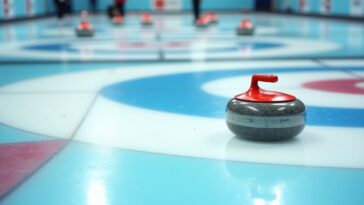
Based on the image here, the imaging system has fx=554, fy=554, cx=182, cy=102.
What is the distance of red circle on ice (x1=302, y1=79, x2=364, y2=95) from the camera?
4770 mm

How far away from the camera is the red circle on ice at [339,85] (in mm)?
4770

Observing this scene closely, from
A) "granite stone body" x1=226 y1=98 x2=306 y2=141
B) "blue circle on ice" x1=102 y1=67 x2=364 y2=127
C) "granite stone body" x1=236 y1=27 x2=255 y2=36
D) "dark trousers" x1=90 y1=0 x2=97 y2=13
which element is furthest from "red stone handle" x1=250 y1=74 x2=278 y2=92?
"dark trousers" x1=90 y1=0 x2=97 y2=13

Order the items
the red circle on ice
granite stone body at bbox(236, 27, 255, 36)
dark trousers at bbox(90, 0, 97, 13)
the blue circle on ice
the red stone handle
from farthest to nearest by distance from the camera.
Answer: dark trousers at bbox(90, 0, 97, 13)
granite stone body at bbox(236, 27, 255, 36)
the red circle on ice
the blue circle on ice
the red stone handle

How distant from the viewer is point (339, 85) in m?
5.08

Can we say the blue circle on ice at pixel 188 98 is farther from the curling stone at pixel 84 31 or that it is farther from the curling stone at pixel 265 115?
the curling stone at pixel 84 31

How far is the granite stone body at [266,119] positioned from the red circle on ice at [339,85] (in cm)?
186

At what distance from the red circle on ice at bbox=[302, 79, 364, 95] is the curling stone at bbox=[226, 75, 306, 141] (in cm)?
186

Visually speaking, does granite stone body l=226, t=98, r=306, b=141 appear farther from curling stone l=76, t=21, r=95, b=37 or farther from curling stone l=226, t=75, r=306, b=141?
curling stone l=76, t=21, r=95, b=37

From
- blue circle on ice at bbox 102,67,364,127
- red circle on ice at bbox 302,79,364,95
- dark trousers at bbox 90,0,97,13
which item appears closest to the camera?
blue circle on ice at bbox 102,67,364,127

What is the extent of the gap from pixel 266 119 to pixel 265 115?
1.1 inches

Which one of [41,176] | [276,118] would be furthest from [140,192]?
[276,118]

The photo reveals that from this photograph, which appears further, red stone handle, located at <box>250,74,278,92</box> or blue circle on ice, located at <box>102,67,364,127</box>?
blue circle on ice, located at <box>102,67,364,127</box>

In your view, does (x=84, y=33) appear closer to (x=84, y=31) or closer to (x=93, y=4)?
(x=84, y=31)

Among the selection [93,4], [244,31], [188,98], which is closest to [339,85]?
[188,98]
